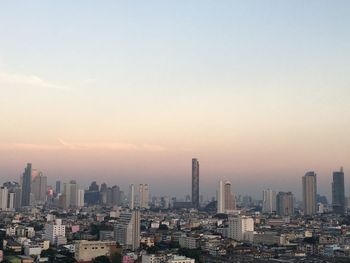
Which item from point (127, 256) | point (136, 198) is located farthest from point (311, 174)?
point (127, 256)

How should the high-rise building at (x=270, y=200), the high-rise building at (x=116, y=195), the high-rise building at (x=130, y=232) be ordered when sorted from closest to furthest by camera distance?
the high-rise building at (x=130, y=232) < the high-rise building at (x=270, y=200) < the high-rise building at (x=116, y=195)

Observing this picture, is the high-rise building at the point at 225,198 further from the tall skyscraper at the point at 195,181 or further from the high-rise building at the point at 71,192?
the high-rise building at the point at 71,192

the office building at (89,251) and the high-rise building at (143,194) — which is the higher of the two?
the high-rise building at (143,194)

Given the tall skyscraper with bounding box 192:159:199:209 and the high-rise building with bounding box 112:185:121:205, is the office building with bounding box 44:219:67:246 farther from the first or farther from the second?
the high-rise building with bounding box 112:185:121:205

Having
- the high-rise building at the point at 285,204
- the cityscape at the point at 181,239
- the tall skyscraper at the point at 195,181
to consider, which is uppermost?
the tall skyscraper at the point at 195,181

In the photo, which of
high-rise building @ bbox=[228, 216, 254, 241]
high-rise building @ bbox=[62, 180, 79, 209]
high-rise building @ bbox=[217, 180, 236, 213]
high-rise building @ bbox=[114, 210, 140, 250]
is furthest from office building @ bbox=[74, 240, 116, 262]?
high-rise building @ bbox=[62, 180, 79, 209]

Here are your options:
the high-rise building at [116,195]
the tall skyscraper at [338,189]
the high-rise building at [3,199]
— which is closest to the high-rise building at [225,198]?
the tall skyscraper at [338,189]

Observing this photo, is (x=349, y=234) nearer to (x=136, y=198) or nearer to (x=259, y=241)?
(x=259, y=241)

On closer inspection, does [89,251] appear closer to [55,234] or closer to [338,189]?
[55,234]
